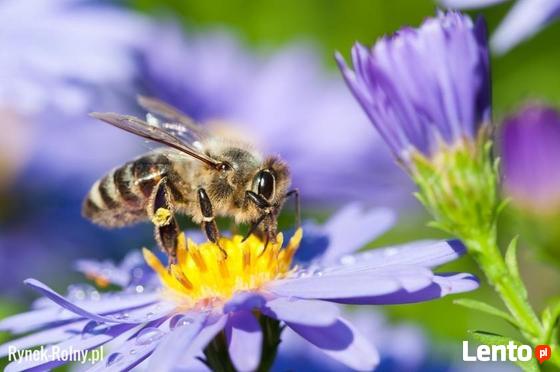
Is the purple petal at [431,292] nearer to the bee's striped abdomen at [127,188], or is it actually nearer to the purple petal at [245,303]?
the purple petal at [245,303]

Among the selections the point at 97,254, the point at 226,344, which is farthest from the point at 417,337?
the point at 97,254

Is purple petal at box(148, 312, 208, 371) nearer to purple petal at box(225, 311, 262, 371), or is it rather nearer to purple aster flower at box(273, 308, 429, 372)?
purple petal at box(225, 311, 262, 371)

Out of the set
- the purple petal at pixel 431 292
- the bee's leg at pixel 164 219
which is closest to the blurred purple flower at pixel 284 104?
the bee's leg at pixel 164 219

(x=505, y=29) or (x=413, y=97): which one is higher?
(x=505, y=29)

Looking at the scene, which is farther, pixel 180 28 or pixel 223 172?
pixel 180 28

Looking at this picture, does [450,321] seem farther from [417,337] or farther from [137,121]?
[137,121]

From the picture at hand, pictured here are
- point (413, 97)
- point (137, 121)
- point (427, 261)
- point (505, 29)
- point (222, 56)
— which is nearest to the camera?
point (413, 97)

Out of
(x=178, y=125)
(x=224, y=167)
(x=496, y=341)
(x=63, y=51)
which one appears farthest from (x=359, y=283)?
(x=63, y=51)
